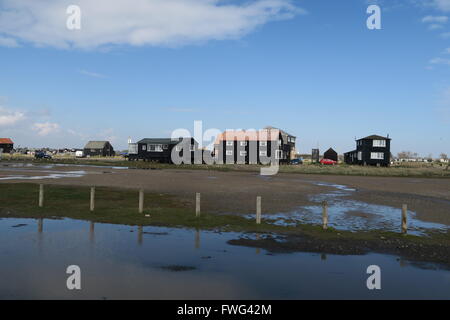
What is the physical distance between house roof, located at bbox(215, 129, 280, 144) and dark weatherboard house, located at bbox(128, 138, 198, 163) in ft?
28.4

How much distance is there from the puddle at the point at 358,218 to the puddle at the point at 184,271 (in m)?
5.39

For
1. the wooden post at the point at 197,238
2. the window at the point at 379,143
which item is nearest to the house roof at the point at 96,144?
the window at the point at 379,143

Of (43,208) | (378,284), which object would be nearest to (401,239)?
(378,284)

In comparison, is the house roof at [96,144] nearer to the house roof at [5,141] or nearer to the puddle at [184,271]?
the house roof at [5,141]

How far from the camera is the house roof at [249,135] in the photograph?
93125 mm

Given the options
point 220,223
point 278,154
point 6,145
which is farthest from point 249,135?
point 6,145

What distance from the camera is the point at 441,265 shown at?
1284 cm

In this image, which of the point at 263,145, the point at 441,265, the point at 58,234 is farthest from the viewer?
the point at 263,145

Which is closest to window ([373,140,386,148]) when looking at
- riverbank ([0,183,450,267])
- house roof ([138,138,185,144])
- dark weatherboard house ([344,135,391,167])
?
dark weatherboard house ([344,135,391,167])

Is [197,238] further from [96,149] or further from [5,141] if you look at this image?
[5,141]

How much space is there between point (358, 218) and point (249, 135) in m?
74.2

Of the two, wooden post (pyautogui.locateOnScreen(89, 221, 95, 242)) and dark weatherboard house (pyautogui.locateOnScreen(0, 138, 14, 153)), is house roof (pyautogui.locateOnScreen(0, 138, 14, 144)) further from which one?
wooden post (pyautogui.locateOnScreen(89, 221, 95, 242))
